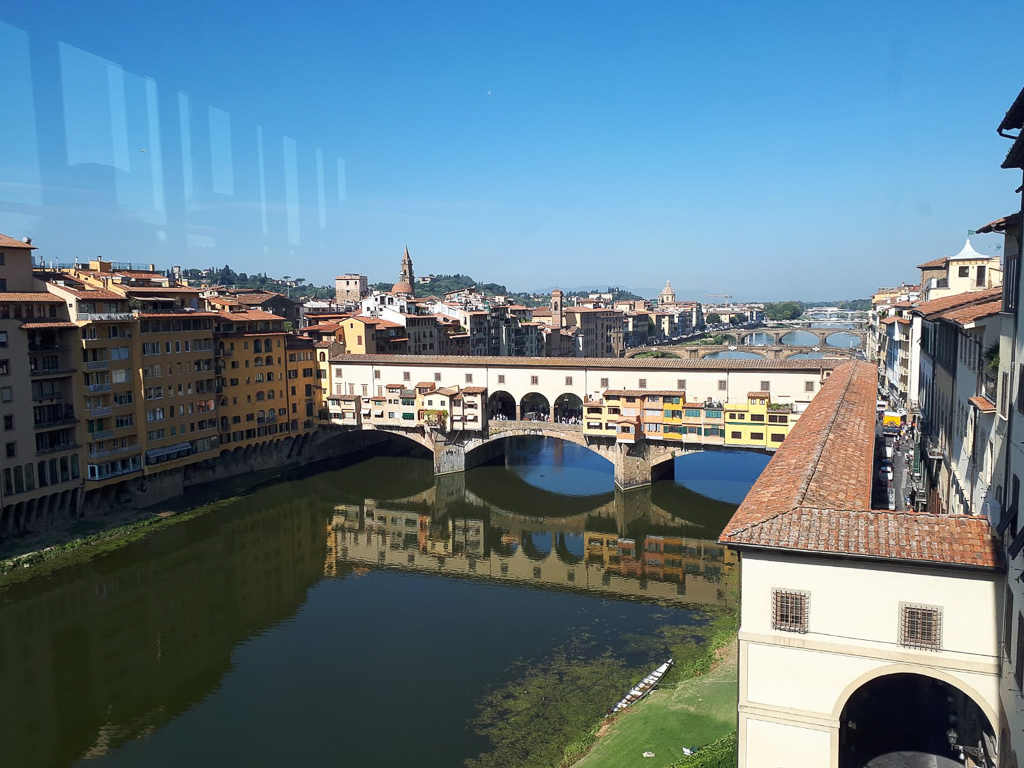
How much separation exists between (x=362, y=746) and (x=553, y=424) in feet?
72.9

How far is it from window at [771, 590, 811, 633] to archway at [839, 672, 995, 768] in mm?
1756

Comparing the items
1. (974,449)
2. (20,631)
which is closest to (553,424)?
(20,631)

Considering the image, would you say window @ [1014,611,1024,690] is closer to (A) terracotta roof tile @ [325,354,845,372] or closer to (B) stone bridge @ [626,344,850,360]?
(A) terracotta roof tile @ [325,354,845,372]

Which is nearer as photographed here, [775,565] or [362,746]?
[775,565]

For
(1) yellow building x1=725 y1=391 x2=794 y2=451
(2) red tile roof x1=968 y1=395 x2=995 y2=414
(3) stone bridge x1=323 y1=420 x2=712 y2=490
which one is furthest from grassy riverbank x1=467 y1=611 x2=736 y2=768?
(3) stone bridge x1=323 y1=420 x2=712 y2=490

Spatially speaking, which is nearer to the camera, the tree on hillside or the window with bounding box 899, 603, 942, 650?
the window with bounding box 899, 603, 942, 650

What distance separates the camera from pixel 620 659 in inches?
722

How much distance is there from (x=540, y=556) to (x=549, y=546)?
3.95 feet

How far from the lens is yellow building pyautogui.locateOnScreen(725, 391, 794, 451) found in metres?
31.5

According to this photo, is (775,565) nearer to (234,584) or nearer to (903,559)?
(903,559)

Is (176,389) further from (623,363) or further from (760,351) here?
(760,351)

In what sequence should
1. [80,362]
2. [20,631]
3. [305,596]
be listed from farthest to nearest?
1. [80,362]
2. [305,596]
3. [20,631]

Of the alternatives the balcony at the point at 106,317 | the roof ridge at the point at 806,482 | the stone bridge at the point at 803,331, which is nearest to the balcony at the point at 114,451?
the balcony at the point at 106,317

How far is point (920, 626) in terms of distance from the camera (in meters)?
9.32
